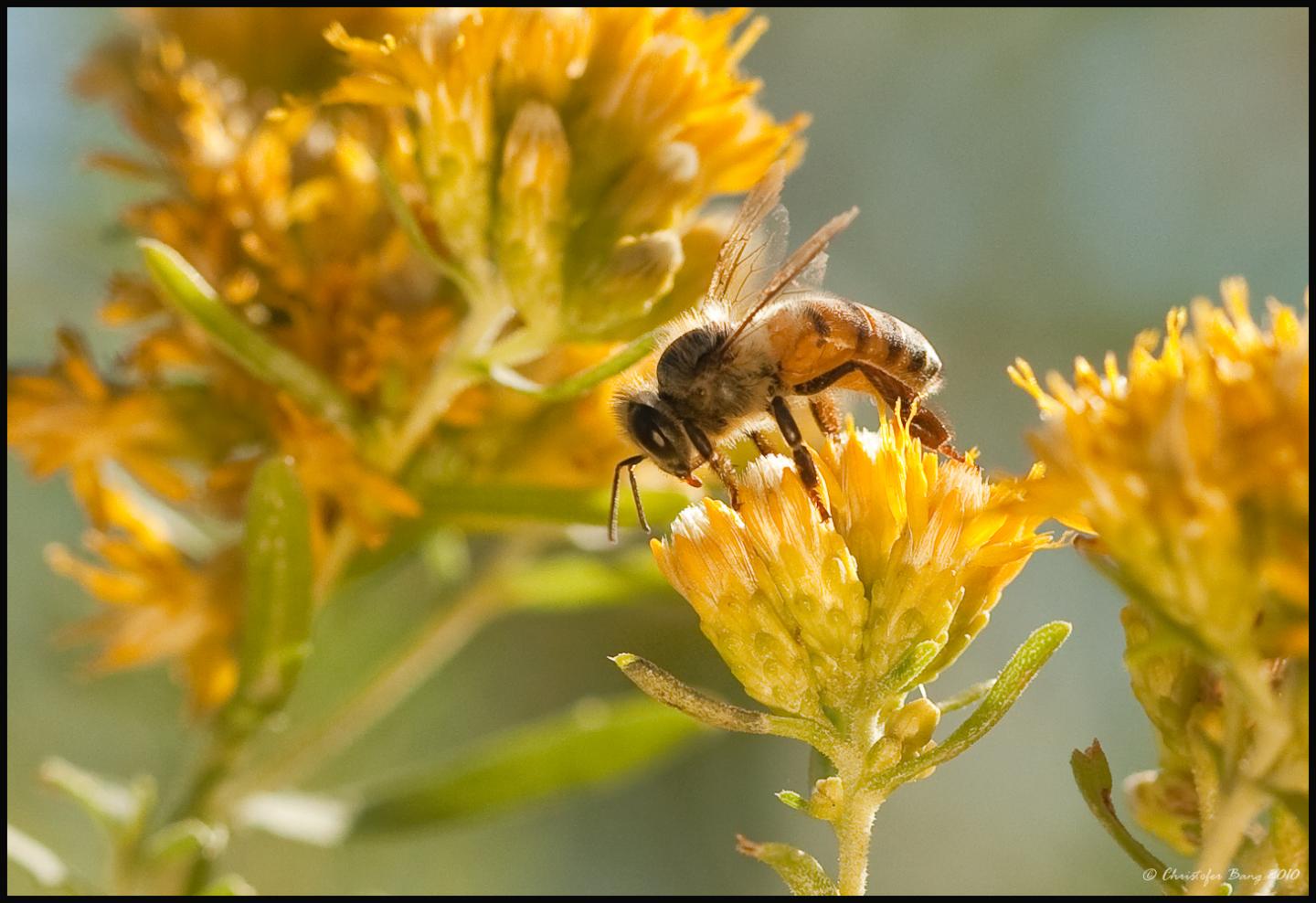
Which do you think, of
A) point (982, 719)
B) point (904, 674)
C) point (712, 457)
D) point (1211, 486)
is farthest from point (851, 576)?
point (712, 457)

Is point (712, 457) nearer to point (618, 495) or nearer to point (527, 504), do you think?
point (618, 495)

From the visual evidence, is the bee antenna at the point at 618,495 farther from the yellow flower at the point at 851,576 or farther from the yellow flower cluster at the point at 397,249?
the yellow flower at the point at 851,576

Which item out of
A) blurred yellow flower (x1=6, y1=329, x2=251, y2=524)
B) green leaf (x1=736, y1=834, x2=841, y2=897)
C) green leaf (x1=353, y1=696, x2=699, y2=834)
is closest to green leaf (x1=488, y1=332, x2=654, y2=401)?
blurred yellow flower (x1=6, y1=329, x2=251, y2=524)

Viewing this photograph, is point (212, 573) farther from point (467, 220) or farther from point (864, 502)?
point (864, 502)

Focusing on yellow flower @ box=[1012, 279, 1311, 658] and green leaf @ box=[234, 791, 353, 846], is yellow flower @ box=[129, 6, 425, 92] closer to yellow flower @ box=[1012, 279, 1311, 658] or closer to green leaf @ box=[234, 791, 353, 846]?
green leaf @ box=[234, 791, 353, 846]

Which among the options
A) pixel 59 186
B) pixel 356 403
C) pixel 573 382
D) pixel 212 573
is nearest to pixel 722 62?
pixel 573 382

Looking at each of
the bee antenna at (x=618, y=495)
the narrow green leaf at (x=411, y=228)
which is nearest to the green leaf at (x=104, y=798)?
the bee antenna at (x=618, y=495)
